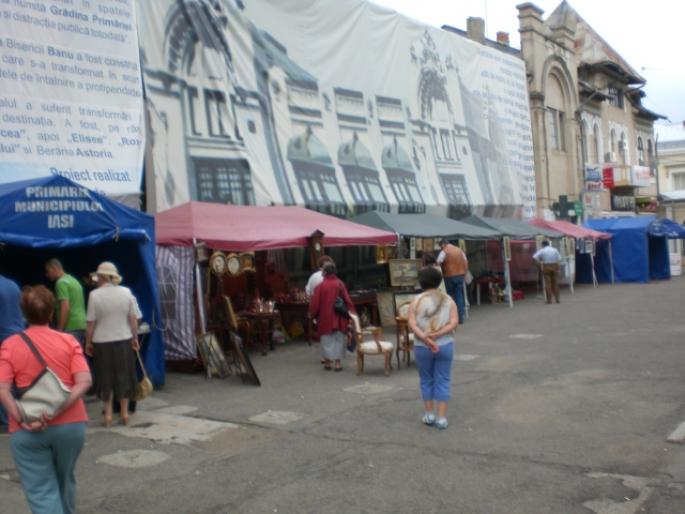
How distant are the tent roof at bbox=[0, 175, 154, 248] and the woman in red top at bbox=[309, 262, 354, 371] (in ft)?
9.18

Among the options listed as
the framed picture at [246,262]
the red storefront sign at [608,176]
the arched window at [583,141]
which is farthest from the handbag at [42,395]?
the red storefront sign at [608,176]

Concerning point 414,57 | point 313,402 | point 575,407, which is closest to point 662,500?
point 575,407

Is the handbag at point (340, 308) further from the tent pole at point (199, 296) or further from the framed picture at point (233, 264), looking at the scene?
the framed picture at point (233, 264)

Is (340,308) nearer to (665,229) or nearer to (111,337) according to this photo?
(111,337)

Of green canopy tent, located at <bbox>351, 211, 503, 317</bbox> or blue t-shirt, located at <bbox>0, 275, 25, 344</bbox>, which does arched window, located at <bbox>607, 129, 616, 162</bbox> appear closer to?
green canopy tent, located at <bbox>351, 211, 503, 317</bbox>

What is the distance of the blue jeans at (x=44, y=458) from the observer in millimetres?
4215

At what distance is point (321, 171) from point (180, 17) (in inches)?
190

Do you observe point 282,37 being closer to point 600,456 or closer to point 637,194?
point 600,456

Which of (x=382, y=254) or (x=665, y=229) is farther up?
(x=382, y=254)

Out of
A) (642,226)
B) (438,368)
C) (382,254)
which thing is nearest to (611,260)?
(642,226)

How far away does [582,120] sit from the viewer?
1328 inches

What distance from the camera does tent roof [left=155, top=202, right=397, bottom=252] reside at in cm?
1170

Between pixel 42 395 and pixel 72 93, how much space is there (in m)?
9.01

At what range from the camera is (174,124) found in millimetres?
14391
